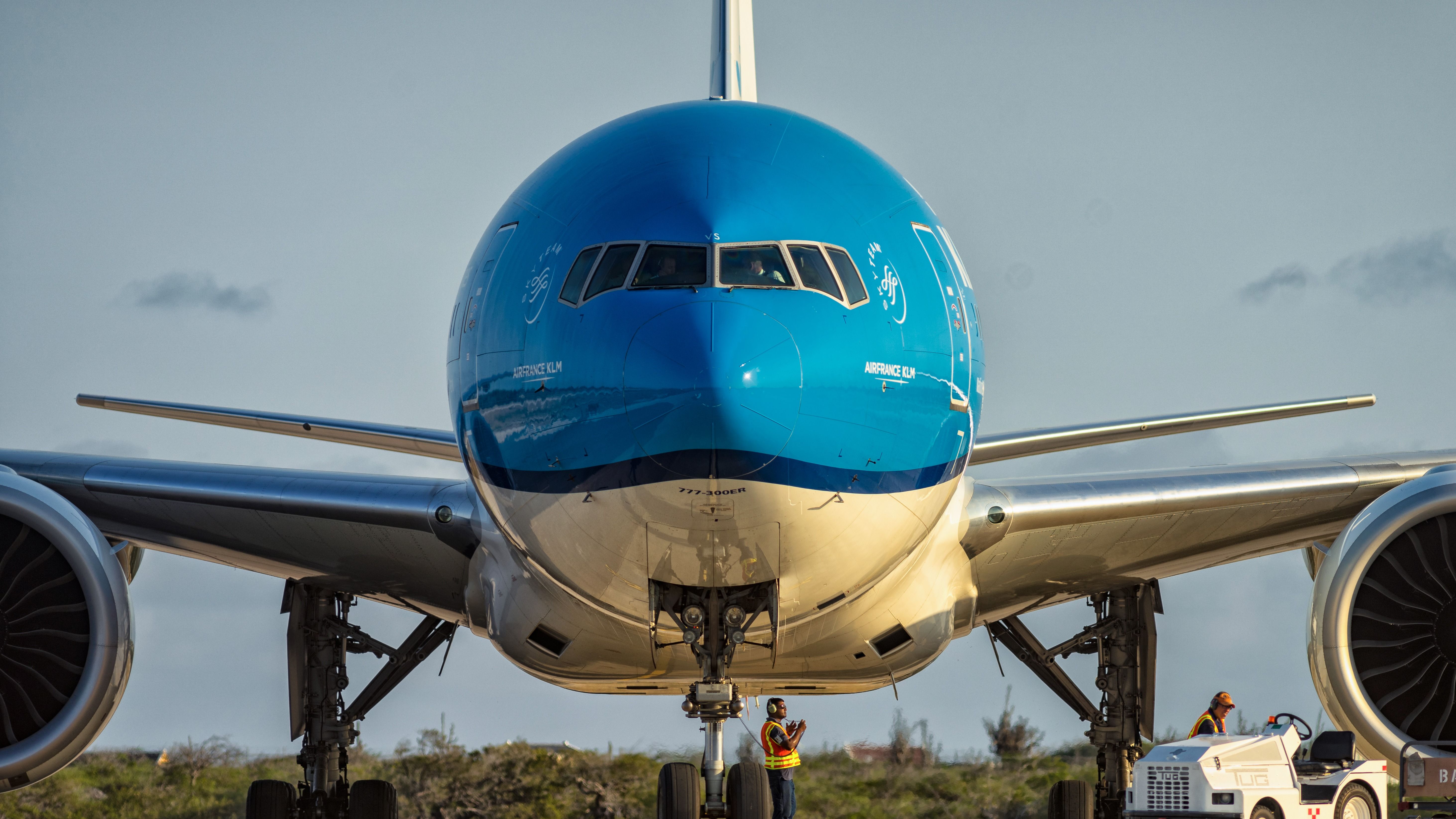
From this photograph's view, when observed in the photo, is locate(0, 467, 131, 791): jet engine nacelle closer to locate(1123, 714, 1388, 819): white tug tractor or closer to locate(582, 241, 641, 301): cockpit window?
locate(582, 241, 641, 301): cockpit window

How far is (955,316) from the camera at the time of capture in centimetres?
803

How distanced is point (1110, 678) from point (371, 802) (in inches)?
257

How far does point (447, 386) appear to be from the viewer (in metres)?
8.57

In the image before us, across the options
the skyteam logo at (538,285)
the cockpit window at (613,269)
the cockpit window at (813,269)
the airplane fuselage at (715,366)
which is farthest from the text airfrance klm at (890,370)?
the skyteam logo at (538,285)

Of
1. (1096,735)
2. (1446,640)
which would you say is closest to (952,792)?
(1096,735)

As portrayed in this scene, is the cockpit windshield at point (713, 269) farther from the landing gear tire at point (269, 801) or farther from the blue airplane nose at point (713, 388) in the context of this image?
the landing gear tire at point (269, 801)

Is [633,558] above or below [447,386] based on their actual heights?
below

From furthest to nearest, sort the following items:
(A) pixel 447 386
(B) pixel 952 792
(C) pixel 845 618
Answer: (B) pixel 952 792
(C) pixel 845 618
(A) pixel 447 386

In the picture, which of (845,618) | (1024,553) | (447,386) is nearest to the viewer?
(447,386)

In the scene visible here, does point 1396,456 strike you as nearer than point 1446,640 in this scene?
No

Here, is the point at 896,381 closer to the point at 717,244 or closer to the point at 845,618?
the point at 717,244

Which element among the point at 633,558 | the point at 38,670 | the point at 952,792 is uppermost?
the point at 633,558

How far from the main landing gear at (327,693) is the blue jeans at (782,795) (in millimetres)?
3318

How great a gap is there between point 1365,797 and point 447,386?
649 cm
